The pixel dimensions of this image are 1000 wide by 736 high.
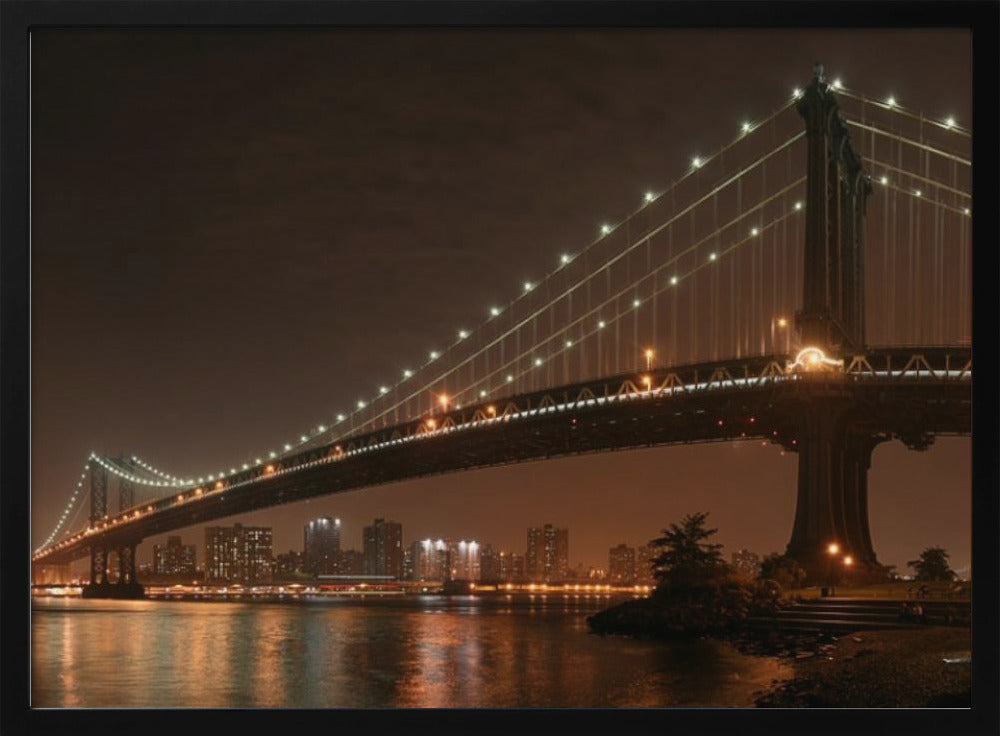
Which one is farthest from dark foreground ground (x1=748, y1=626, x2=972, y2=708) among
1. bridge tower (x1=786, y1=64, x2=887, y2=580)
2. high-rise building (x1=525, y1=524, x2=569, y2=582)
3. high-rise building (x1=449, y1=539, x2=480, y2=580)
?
bridge tower (x1=786, y1=64, x2=887, y2=580)

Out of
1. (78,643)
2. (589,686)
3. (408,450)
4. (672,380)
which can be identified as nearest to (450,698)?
(589,686)

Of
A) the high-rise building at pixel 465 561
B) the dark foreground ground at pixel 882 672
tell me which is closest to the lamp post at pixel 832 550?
the dark foreground ground at pixel 882 672

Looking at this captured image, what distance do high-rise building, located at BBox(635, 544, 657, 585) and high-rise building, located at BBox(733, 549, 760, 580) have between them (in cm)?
107

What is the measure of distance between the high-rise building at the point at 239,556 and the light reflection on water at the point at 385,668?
1561mm

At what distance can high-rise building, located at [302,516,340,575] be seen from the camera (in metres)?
14.6

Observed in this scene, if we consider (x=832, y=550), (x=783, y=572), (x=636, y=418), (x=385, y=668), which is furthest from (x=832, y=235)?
(x=385, y=668)

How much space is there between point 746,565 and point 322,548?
5.42 metres

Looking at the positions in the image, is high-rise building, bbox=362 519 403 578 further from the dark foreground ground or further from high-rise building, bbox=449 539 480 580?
the dark foreground ground

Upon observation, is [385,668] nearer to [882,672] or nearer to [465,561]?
[465,561]

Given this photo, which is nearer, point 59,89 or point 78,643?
point 59,89
